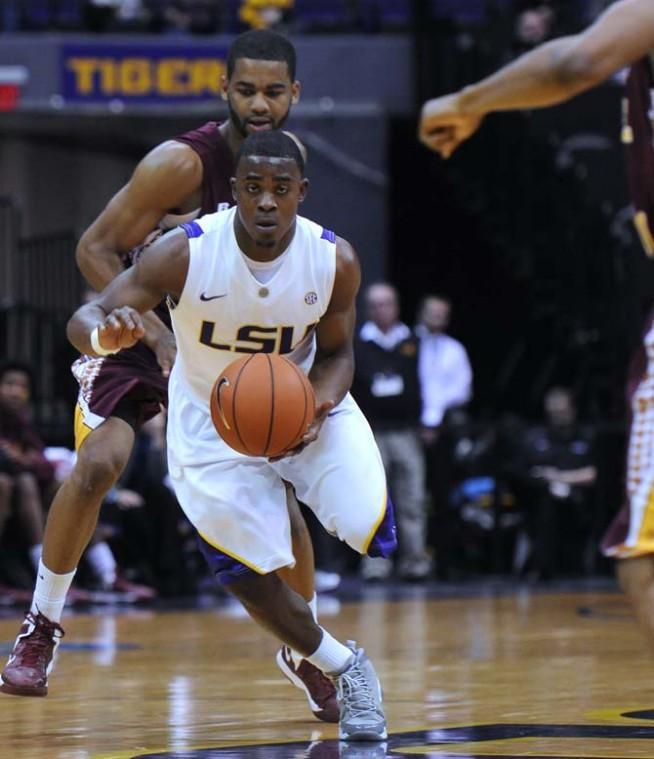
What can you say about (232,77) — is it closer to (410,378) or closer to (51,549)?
(51,549)

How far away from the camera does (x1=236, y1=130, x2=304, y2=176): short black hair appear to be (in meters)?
5.38

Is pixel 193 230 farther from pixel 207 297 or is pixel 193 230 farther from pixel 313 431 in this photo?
pixel 313 431

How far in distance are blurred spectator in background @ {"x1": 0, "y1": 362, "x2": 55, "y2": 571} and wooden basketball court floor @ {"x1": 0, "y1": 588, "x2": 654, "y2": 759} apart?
103cm

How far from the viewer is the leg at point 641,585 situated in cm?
446

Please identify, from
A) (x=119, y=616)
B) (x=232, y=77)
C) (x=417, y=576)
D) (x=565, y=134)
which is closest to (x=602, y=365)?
(x=565, y=134)

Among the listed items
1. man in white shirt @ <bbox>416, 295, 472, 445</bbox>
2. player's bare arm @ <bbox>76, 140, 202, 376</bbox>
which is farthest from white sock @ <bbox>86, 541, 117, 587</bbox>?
player's bare arm @ <bbox>76, 140, 202, 376</bbox>

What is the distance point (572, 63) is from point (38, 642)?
110 inches

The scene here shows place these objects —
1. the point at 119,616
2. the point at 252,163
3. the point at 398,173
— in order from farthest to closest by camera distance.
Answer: the point at 398,173 < the point at 119,616 < the point at 252,163

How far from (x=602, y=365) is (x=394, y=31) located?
364 cm

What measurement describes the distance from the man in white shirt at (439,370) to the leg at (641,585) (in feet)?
31.2

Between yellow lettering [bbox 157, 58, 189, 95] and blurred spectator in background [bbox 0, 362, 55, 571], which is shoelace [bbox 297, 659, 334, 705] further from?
yellow lettering [bbox 157, 58, 189, 95]

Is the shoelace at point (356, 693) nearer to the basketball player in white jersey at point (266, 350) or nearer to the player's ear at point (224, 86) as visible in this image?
the basketball player in white jersey at point (266, 350)

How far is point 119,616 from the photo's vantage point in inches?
419

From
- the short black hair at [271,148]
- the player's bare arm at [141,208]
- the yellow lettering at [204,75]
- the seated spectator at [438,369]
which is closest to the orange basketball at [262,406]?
the short black hair at [271,148]
